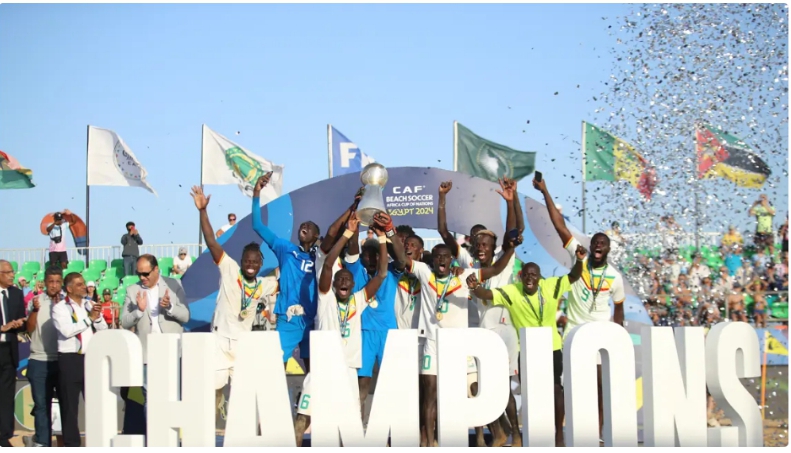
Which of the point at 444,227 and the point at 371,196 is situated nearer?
the point at 371,196

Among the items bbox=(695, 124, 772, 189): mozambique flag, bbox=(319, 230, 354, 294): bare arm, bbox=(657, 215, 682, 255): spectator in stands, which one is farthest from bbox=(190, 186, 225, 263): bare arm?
bbox=(695, 124, 772, 189): mozambique flag

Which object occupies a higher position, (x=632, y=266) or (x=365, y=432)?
(x=632, y=266)

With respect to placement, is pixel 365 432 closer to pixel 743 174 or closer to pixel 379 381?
pixel 379 381

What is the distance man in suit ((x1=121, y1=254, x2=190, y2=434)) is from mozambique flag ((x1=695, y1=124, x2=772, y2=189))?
19.5 ft

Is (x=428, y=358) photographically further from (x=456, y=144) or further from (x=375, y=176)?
(x=456, y=144)

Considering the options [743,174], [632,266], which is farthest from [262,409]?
[743,174]

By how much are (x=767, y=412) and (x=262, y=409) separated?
6.23 m

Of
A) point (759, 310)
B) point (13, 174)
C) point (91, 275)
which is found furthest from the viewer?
point (13, 174)

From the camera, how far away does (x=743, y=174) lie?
1076 cm

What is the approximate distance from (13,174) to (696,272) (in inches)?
462

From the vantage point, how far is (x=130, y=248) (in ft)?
49.3

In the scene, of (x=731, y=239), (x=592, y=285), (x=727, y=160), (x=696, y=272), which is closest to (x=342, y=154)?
(x=731, y=239)

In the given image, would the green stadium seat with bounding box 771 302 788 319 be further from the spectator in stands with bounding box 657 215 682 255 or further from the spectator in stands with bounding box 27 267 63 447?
the spectator in stands with bounding box 27 267 63 447

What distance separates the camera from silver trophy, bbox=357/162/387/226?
7.23 m
